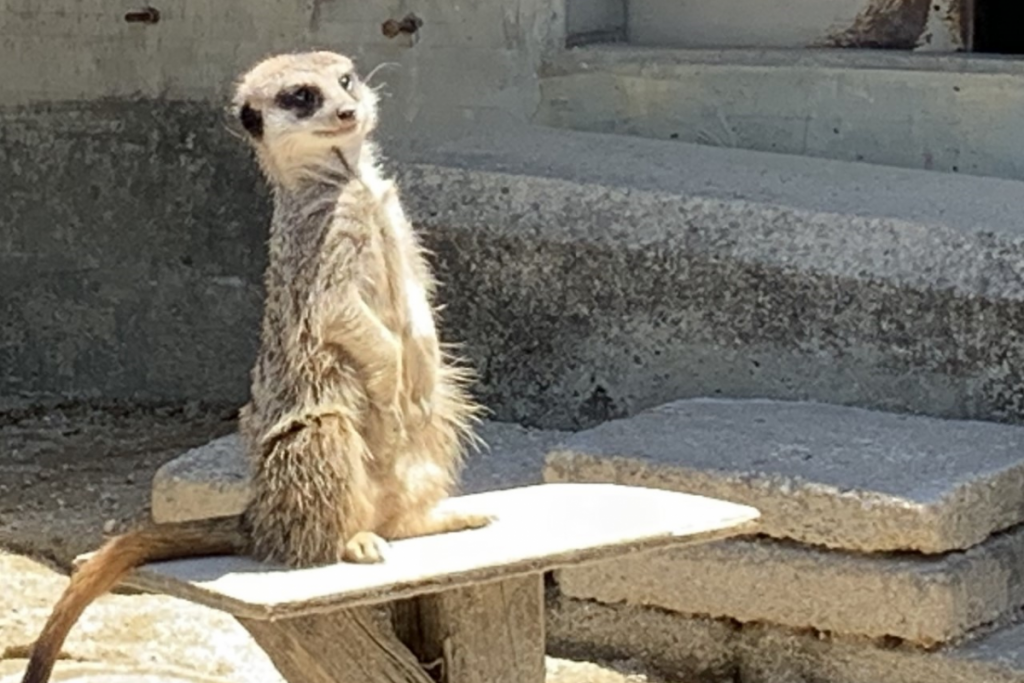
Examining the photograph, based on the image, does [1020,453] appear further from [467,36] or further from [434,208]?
[467,36]

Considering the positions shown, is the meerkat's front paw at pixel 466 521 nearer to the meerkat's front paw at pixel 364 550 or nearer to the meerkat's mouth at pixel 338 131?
the meerkat's front paw at pixel 364 550

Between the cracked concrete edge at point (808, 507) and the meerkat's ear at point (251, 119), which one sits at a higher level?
the meerkat's ear at point (251, 119)

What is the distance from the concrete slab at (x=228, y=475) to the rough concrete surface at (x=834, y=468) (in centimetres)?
18

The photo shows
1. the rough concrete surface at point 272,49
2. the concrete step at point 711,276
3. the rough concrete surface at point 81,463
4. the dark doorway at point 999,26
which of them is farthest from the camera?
the dark doorway at point 999,26

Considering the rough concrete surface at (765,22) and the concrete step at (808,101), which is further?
the rough concrete surface at (765,22)

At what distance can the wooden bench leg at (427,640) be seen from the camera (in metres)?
2.81

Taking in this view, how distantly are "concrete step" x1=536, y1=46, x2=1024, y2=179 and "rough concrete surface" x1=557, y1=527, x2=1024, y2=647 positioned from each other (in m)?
1.03

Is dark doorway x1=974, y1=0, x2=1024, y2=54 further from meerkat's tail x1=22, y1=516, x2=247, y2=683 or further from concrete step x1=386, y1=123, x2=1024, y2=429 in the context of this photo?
meerkat's tail x1=22, y1=516, x2=247, y2=683

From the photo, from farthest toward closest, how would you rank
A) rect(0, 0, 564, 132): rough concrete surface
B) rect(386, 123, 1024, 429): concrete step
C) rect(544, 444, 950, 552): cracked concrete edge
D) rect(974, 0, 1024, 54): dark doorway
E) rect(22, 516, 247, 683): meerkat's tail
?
rect(974, 0, 1024, 54): dark doorway < rect(0, 0, 564, 132): rough concrete surface < rect(386, 123, 1024, 429): concrete step < rect(544, 444, 950, 552): cracked concrete edge < rect(22, 516, 247, 683): meerkat's tail

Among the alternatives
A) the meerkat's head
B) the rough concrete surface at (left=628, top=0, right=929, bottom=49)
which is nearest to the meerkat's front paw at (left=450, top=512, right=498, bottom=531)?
the meerkat's head

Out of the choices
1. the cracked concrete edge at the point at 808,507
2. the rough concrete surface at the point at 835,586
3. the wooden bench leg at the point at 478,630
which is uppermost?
the wooden bench leg at the point at 478,630

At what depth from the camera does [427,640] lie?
115 inches

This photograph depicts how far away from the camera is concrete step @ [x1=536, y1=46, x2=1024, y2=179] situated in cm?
439

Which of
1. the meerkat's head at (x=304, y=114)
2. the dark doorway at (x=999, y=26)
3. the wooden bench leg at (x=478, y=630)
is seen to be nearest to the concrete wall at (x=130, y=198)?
the dark doorway at (x=999, y=26)
